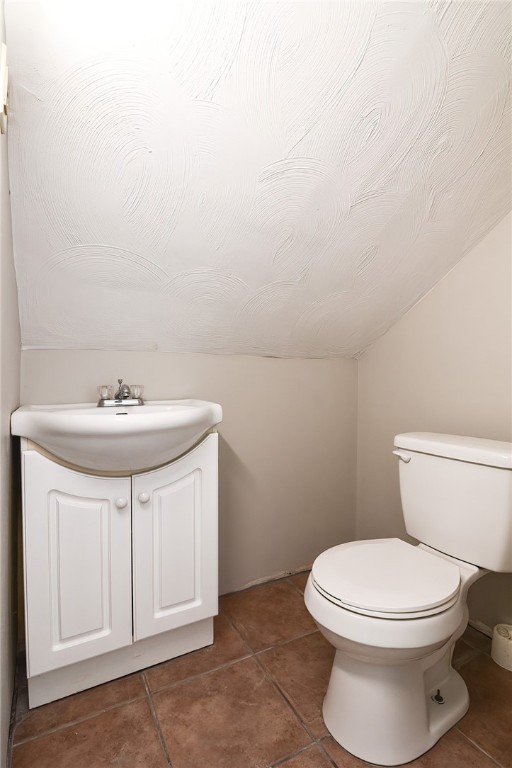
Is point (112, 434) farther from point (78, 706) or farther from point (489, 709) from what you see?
point (489, 709)

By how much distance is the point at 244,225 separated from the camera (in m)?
1.32

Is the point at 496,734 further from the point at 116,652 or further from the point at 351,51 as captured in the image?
the point at 351,51

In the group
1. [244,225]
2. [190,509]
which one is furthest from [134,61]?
[190,509]

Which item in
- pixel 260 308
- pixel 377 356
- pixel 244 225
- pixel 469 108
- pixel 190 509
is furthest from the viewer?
pixel 377 356

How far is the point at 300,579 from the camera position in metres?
2.00

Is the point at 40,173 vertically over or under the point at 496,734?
over

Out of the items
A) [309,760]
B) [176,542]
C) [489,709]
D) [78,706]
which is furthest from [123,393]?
[489,709]

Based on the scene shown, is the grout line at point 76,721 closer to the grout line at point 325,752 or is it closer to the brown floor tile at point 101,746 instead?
the brown floor tile at point 101,746

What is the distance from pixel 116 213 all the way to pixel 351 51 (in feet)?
2.36

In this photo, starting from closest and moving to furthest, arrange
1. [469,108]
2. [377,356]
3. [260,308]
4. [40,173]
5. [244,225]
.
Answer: [40,173] → [469,108] → [244,225] → [260,308] → [377,356]

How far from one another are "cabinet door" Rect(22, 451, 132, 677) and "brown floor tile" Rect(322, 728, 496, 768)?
2.20 feet

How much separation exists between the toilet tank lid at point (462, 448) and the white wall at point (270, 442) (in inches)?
24.1

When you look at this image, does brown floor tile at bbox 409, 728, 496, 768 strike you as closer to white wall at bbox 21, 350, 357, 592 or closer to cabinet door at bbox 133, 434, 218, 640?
cabinet door at bbox 133, 434, 218, 640

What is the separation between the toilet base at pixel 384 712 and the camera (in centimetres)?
108
